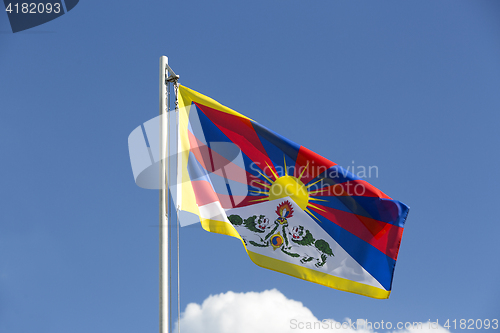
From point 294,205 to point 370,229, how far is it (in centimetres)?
188

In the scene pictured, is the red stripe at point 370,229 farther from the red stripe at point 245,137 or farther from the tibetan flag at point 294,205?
the red stripe at point 245,137

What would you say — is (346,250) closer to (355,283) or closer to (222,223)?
(355,283)

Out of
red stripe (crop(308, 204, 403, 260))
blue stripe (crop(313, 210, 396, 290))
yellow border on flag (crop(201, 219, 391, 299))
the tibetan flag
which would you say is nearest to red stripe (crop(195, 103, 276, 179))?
the tibetan flag

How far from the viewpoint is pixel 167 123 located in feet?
37.0

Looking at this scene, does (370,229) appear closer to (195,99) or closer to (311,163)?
(311,163)

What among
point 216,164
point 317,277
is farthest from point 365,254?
point 216,164

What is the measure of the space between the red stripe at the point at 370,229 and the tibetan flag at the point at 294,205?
0.07 feet

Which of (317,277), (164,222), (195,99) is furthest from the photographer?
(195,99)

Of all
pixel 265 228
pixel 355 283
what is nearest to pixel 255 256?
pixel 265 228

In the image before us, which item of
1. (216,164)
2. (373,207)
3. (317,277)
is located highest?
(216,164)

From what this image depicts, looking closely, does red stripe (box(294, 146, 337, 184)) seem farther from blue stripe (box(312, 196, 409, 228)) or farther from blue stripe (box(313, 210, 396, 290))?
blue stripe (box(313, 210, 396, 290))

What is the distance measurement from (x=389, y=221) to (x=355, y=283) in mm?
1653

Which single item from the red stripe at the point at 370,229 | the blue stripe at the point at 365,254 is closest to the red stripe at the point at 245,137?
the red stripe at the point at 370,229

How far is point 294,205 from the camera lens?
12.5 metres
